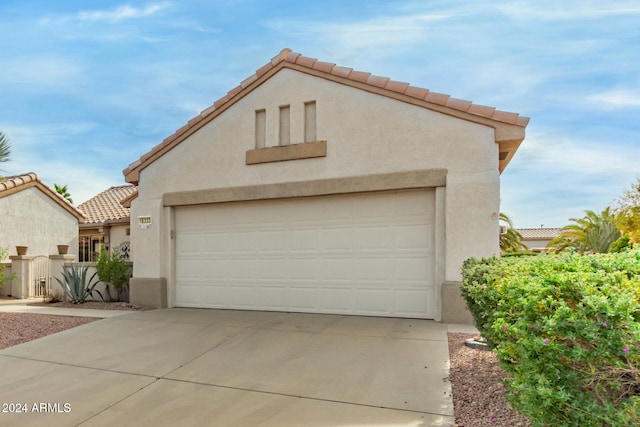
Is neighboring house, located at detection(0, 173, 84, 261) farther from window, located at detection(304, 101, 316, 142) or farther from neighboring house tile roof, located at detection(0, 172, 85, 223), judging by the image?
window, located at detection(304, 101, 316, 142)

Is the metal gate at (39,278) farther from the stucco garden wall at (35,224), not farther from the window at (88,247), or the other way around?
the window at (88,247)

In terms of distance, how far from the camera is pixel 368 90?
27.1ft

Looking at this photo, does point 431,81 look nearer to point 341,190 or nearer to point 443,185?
point 443,185

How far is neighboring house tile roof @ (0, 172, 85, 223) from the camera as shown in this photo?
52.3ft

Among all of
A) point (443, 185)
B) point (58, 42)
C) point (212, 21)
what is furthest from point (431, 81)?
point (58, 42)

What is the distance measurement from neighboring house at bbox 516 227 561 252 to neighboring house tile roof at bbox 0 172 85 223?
1497 inches

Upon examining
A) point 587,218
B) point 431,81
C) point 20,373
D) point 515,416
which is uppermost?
point 431,81

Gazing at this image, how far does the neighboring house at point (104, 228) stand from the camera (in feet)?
60.0

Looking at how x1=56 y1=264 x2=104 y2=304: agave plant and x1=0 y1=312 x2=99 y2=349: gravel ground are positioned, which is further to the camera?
x1=56 y1=264 x2=104 y2=304: agave plant

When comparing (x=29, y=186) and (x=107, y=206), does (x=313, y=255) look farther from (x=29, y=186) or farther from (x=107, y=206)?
(x=107, y=206)

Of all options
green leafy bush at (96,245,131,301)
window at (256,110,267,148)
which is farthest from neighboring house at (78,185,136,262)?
window at (256,110,267,148)

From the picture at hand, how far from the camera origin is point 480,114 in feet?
24.4

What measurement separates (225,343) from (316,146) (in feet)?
14.8

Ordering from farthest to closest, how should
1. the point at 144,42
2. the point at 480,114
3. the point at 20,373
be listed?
the point at 144,42
the point at 480,114
the point at 20,373
